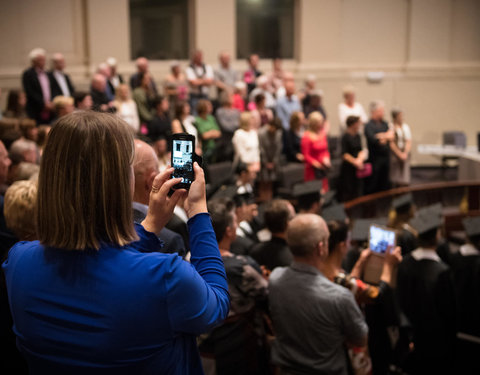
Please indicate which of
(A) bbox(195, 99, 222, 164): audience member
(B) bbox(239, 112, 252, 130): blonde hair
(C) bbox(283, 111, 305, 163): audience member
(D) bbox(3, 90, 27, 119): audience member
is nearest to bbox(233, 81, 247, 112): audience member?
(C) bbox(283, 111, 305, 163): audience member

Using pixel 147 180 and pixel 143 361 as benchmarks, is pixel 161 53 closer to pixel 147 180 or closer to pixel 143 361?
pixel 147 180

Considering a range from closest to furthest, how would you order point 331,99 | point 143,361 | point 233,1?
point 143,361, point 233,1, point 331,99

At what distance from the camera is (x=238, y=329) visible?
10.8 feet

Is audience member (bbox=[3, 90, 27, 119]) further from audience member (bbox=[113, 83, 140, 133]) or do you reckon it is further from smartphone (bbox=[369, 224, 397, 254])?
smartphone (bbox=[369, 224, 397, 254])

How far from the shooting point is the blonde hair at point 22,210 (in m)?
2.69

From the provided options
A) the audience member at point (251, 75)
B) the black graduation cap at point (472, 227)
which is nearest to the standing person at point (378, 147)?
the audience member at point (251, 75)

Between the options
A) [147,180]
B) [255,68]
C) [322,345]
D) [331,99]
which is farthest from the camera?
[331,99]

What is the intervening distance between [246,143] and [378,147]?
2.51 m

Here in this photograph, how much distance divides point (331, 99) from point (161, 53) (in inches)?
161

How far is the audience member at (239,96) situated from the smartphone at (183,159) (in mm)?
8639

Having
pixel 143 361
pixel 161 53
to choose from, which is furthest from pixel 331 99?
pixel 143 361

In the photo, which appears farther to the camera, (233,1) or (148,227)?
(233,1)

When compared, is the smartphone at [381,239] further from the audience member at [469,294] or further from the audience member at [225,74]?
the audience member at [225,74]

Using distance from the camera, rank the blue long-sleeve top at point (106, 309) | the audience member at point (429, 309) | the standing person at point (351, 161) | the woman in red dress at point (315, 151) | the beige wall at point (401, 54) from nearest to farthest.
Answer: the blue long-sleeve top at point (106, 309)
the audience member at point (429, 309)
the woman in red dress at point (315, 151)
the standing person at point (351, 161)
the beige wall at point (401, 54)
